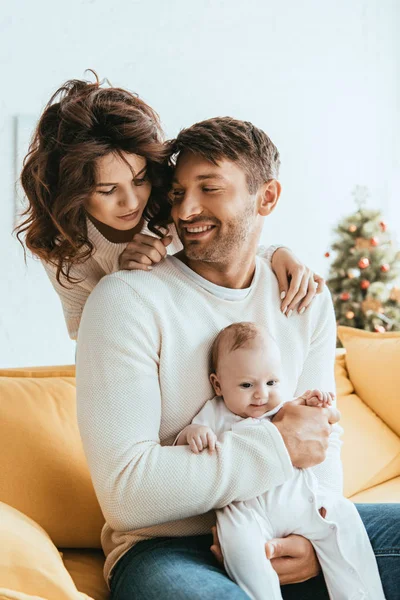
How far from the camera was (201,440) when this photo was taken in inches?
58.1

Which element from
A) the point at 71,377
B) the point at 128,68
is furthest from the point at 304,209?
the point at 71,377

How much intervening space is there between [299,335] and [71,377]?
0.82m

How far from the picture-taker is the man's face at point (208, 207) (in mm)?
1741

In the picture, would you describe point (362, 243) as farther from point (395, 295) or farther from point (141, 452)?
point (141, 452)

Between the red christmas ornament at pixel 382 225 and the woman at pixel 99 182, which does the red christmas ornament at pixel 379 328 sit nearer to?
the red christmas ornament at pixel 382 225

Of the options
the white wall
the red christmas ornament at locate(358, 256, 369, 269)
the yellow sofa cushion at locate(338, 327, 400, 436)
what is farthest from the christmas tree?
the yellow sofa cushion at locate(338, 327, 400, 436)

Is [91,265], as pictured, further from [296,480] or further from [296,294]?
[296,480]

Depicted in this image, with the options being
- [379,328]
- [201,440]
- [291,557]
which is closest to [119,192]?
[201,440]

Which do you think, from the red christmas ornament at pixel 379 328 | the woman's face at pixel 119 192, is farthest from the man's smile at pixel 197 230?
the red christmas ornament at pixel 379 328

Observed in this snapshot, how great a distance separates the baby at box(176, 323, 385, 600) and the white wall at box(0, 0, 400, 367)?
271cm

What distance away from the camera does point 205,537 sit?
5.16ft

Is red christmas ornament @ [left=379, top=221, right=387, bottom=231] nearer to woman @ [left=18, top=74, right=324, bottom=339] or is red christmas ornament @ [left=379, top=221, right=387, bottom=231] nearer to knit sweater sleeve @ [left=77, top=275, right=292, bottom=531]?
woman @ [left=18, top=74, right=324, bottom=339]

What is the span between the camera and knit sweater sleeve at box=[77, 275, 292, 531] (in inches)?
56.9

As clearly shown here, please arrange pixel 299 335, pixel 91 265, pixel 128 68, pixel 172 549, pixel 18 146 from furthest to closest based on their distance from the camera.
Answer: pixel 128 68 → pixel 18 146 → pixel 91 265 → pixel 299 335 → pixel 172 549
